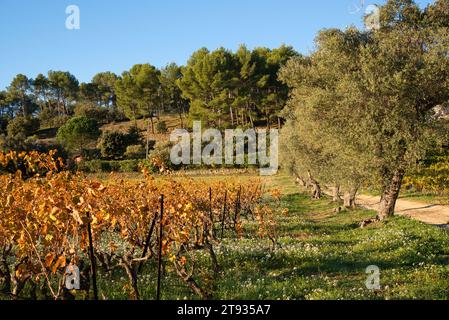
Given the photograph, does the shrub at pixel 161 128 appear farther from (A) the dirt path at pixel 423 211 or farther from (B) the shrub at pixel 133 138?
(A) the dirt path at pixel 423 211

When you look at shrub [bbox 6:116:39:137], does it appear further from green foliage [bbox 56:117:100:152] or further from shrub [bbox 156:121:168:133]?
shrub [bbox 156:121:168:133]

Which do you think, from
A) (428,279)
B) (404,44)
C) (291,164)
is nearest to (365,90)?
(404,44)

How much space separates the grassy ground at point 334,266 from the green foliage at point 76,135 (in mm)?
68393

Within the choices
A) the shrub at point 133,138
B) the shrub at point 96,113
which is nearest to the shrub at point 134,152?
the shrub at point 133,138

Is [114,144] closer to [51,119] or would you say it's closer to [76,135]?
[76,135]

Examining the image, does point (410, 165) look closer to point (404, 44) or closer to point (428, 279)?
point (404, 44)

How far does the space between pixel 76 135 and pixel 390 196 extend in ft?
231

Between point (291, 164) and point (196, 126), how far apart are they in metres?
44.6

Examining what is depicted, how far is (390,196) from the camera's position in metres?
22.0

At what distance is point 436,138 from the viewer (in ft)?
63.5

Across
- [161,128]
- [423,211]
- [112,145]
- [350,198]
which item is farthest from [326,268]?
[161,128]

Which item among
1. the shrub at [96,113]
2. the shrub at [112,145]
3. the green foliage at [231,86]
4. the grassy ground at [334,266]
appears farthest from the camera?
the shrub at [96,113]

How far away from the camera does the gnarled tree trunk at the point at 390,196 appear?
21636 mm
